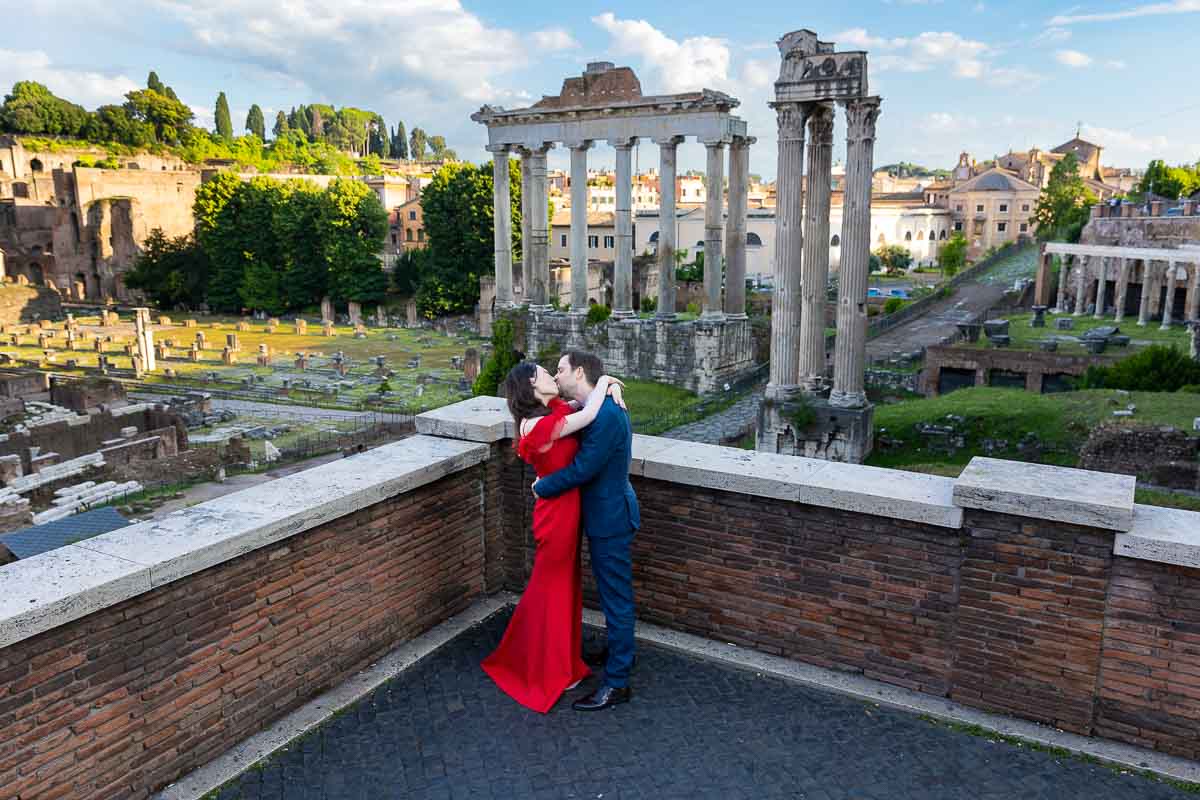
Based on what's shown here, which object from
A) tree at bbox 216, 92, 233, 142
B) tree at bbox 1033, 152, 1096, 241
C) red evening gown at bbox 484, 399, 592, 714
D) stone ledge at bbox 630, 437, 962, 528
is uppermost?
tree at bbox 216, 92, 233, 142

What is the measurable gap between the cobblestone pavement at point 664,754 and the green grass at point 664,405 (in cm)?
1628

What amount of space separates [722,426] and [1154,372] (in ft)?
33.0

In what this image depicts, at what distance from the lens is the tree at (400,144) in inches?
5236

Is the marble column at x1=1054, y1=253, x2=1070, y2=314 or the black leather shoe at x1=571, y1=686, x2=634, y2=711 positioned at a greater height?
the marble column at x1=1054, y1=253, x2=1070, y2=314

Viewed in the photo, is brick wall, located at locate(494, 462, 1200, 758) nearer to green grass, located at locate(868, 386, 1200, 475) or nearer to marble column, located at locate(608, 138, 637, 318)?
green grass, located at locate(868, 386, 1200, 475)

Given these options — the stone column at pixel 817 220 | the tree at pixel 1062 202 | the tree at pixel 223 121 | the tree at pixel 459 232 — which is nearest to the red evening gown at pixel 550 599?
the stone column at pixel 817 220

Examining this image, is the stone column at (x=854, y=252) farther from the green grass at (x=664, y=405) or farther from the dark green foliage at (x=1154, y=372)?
the dark green foliage at (x=1154, y=372)

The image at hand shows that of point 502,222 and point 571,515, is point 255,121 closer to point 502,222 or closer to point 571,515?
point 502,222

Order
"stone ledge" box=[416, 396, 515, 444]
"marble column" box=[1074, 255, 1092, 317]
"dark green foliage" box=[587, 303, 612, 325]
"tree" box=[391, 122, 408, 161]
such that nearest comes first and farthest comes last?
"stone ledge" box=[416, 396, 515, 444], "dark green foliage" box=[587, 303, 612, 325], "marble column" box=[1074, 255, 1092, 317], "tree" box=[391, 122, 408, 161]

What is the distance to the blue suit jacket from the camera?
15.4 feet

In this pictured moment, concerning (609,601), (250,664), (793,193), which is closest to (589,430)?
(609,601)

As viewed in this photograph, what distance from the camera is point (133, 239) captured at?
6394cm

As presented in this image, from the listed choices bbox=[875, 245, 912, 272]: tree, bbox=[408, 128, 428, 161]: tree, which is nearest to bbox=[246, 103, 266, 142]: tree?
bbox=[408, 128, 428, 161]: tree

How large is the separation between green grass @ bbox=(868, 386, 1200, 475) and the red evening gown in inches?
483
